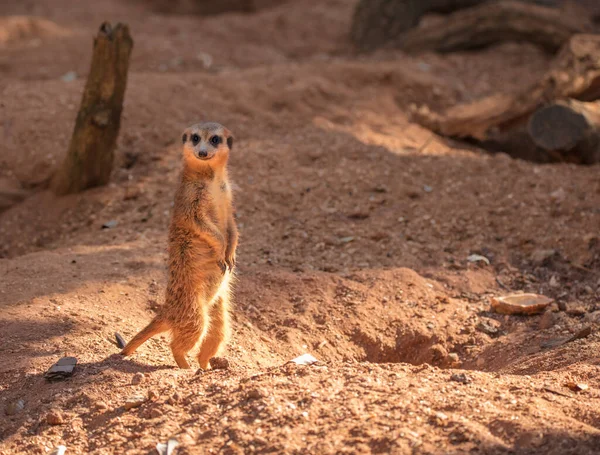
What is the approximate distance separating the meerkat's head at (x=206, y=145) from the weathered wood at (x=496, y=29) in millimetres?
5408

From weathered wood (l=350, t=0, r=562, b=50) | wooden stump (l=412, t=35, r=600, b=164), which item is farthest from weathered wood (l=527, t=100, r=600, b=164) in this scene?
weathered wood (l=350, t=0, r=562, b=50)

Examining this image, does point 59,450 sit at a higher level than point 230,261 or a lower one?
lower

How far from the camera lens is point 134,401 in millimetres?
2820

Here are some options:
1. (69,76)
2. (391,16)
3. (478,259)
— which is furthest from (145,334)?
(391,16)

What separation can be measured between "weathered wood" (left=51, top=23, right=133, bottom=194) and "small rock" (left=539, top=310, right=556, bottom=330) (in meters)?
3.09

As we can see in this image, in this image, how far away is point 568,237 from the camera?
4602 mm

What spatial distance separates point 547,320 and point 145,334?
6.43 ft

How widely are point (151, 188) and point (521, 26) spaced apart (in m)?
4.59

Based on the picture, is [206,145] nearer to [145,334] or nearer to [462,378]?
[145,334]

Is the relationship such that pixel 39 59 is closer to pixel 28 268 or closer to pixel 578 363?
pixel 28 268

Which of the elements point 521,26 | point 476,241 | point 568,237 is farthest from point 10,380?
point 521,26

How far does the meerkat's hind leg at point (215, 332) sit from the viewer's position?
3.49 metres

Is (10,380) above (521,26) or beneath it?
beneath

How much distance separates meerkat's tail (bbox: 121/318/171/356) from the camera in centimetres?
321
